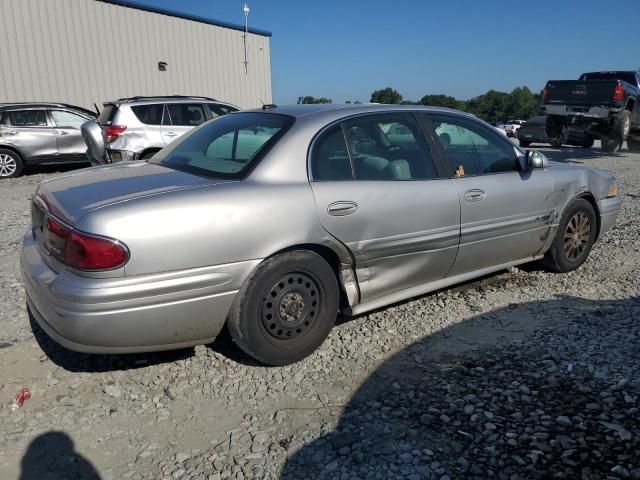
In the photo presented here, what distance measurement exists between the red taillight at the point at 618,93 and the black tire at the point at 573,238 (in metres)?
9.66

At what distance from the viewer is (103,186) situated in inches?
120

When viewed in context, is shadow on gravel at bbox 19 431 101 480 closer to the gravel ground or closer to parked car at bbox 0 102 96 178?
the gravel ground

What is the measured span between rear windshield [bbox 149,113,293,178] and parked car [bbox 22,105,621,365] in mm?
15

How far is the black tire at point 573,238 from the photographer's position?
466cm

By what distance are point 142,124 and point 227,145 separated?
6.87 meters

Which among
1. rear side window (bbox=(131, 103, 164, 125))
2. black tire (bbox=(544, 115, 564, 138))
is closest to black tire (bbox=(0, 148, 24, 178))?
rear side window (bbox=(131, 103, 164, 125))

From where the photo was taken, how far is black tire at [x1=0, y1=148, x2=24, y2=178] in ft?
37.7

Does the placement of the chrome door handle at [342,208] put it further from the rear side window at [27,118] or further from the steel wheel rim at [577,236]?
the rear side window at [27,118]

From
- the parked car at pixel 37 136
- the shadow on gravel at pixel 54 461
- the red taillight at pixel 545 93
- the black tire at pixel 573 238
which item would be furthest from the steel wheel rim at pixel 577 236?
the parked car at pixel 37 136

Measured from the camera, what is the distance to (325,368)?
3.25 m

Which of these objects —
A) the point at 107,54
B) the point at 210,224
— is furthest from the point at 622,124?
the point at 107,54

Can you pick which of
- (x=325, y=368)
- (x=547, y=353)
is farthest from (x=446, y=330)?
(x=325, y=368)

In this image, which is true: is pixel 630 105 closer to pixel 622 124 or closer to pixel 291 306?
pixel 622 124

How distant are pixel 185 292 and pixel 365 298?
1225 mm
